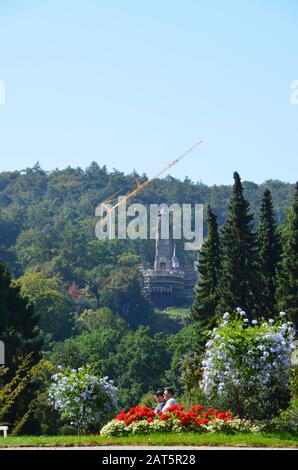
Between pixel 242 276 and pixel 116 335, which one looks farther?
pixel 116 335

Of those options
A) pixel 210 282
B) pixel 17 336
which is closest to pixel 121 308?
pixel 210 282

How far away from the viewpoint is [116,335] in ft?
431

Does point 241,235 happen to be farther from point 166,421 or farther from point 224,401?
point 166,421

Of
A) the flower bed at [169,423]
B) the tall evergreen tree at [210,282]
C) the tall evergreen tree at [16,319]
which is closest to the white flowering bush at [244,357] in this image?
the flower bed at [169,423]

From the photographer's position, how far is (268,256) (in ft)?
227

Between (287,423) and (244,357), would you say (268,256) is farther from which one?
(287,423)

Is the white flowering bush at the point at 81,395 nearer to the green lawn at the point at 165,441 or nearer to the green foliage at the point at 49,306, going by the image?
the green lawn at the point at 165,441

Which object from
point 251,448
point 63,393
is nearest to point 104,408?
point 63,393

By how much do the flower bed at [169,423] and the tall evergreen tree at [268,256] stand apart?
3936 centimetres

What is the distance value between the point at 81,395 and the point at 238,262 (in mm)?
33801

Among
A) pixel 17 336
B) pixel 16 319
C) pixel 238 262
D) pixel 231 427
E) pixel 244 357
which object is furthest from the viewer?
pixel 238 262

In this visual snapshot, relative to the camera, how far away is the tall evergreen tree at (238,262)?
2653 inches
